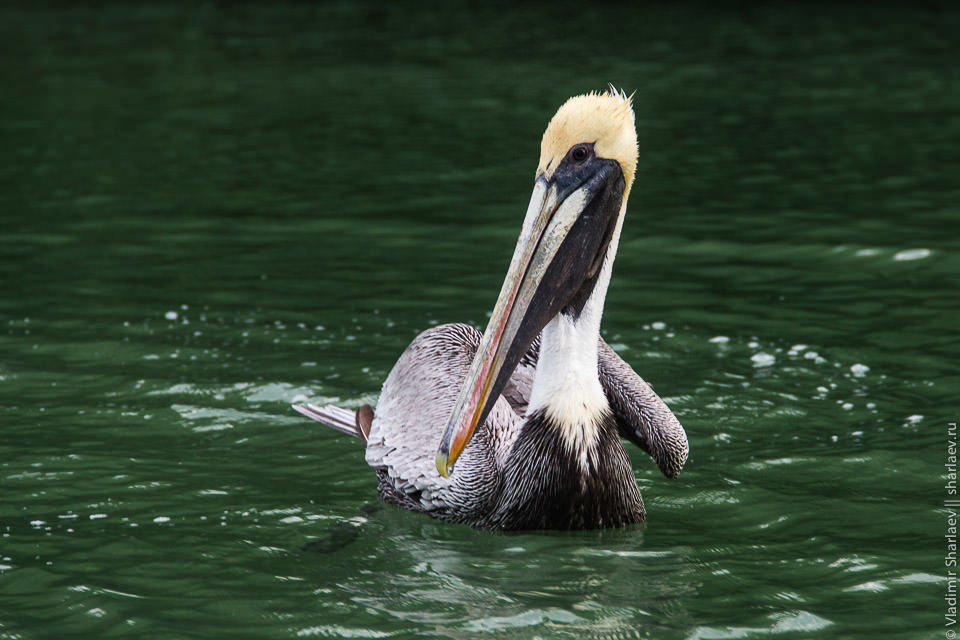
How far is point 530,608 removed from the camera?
15.0ft

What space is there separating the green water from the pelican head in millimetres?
784

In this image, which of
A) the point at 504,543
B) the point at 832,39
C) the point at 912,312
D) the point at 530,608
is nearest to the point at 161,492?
the point at 504,543

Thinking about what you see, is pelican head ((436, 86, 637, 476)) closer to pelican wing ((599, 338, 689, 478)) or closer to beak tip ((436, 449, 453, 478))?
beak tip ((436, 449, 453, 478))

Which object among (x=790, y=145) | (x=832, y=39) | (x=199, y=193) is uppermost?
(x=832, y=39)

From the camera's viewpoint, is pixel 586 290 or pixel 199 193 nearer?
pixel 586 290

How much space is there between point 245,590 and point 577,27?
811 inches

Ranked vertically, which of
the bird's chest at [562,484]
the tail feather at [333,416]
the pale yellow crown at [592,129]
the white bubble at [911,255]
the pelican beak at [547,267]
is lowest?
the bird's chest at [562,484]

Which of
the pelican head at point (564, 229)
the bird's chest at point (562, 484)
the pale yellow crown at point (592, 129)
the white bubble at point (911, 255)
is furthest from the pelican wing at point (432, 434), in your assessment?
the white bubble at point (911, 255)

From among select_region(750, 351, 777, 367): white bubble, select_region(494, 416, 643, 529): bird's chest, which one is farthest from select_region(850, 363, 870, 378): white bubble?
select_region(494, 416, 643, 529): bird's chest

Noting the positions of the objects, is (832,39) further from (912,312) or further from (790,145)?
(912,312)

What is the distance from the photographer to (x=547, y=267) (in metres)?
5.09

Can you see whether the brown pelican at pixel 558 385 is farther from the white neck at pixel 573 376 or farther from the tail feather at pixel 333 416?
the tail feather at pixel 333 416

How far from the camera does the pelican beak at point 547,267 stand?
498 centimetres

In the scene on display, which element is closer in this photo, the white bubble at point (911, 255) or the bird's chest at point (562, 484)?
the bird's chest at point (562, 484)
